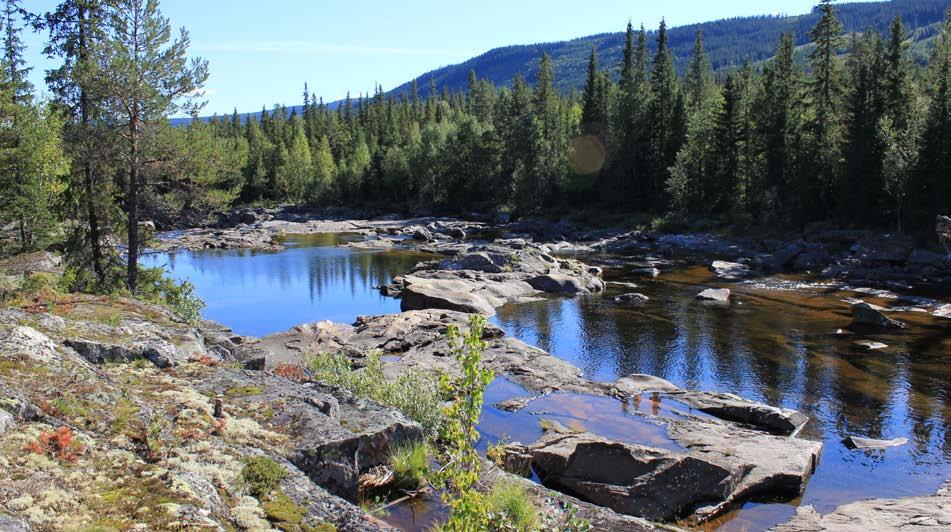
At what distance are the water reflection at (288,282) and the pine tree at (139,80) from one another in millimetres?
8949

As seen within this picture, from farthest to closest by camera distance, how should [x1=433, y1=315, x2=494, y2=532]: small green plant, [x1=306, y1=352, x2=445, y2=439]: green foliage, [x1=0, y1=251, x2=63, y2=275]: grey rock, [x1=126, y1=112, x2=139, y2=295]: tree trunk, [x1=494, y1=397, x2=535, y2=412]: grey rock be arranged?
[x1=126, y1=112, x2=139, y2=295]: tree trunk
[x1=0, y1=251, x2=63, y2=275]: grey rock
[x1=494, y1=397, x2=535, y2=412]: grey rock
[x1=306, y1=352, x2=445, y2=439]: green foliage
[x1=433, y1=315, x2=494, y2=532]: small green plant

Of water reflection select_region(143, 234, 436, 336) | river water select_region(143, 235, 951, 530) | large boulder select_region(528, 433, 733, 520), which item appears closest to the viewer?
large boulder select_region(528, 433, 733, 520)

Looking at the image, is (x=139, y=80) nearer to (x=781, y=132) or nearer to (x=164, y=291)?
(x=164, y=291)

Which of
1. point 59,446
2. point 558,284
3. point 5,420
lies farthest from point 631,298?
point 5,420

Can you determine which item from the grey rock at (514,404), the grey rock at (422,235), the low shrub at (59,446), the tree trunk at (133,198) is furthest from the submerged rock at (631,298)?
the grey rock at (422,235)

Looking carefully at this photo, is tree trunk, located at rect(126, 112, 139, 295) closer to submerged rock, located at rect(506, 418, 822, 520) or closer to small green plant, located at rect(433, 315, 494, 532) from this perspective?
submerged rock, located at rect(506, 418, 822, 520)

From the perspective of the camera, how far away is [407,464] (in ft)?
41.9

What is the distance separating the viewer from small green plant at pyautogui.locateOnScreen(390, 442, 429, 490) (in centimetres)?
1272

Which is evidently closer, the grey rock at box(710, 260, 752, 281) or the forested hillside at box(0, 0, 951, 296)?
the forested hillside at box(0, 0, 951, 296)

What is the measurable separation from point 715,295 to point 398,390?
27575 mm

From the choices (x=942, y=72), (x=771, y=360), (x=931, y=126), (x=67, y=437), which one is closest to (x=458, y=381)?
(x=67, y=437)

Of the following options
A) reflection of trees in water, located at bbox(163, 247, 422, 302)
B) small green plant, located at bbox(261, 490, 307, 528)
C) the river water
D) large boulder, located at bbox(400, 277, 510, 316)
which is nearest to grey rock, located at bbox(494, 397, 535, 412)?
the river water

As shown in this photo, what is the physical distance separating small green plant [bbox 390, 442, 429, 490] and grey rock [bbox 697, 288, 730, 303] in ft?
97.3

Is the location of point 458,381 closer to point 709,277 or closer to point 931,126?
point 709,277
